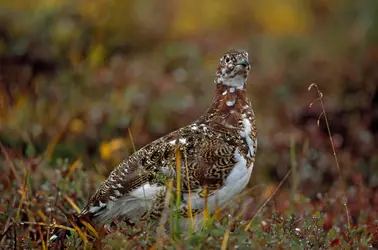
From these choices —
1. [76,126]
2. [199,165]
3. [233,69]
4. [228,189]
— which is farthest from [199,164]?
[76,126]

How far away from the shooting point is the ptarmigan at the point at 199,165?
155 inches

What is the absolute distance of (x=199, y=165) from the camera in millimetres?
3982

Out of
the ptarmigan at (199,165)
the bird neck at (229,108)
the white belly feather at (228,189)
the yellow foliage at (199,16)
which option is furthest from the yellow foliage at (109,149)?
the yellow foliage at (199,16)

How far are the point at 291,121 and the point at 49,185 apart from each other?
11.3ft

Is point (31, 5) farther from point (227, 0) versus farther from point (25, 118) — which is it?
point (25, 118)

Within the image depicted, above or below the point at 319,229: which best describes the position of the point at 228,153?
above

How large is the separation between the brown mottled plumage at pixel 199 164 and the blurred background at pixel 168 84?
110 cm

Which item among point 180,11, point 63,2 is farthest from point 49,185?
point 180,11

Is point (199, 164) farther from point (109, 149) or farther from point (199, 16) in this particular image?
point (199, 16)

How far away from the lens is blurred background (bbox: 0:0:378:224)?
676 centimetres

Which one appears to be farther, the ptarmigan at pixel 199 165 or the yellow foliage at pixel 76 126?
the yellow foliage at pixel 76 126

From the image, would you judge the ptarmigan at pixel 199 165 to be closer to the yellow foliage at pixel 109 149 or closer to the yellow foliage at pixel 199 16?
the yellow foliage at pixel 109 149

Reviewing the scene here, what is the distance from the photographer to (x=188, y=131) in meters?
4.15

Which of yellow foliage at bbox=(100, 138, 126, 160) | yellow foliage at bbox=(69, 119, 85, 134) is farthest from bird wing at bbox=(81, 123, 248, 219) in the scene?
yellow foliage at bbox=(69, 119, 85, 134)
